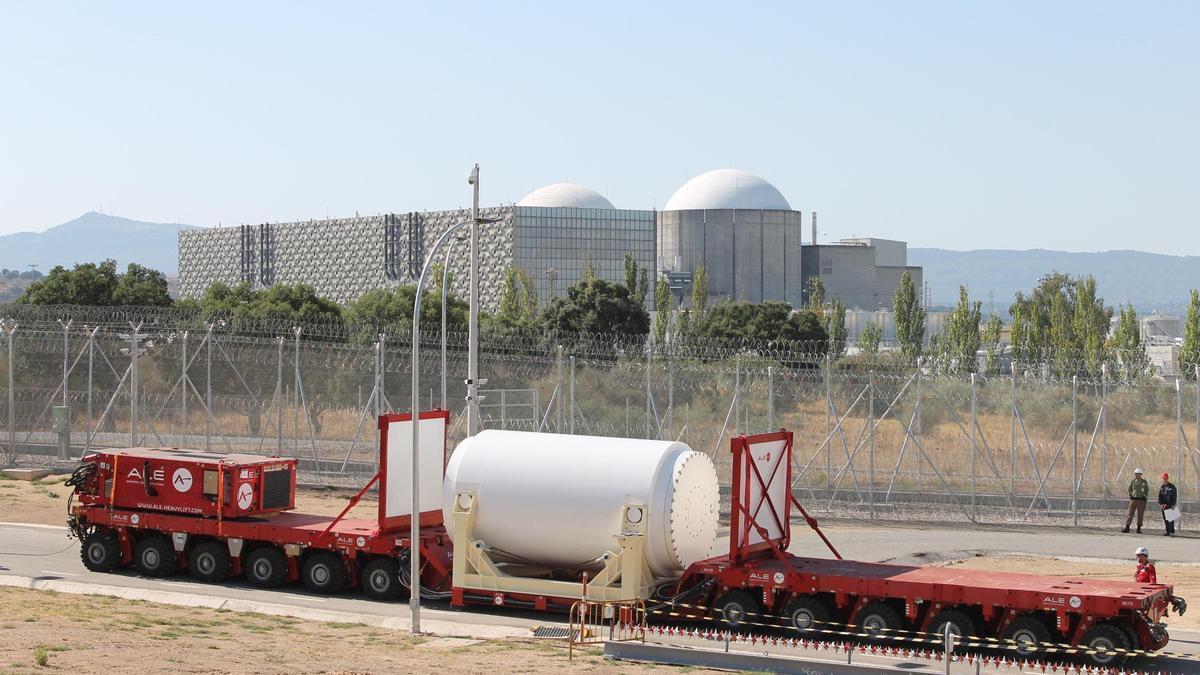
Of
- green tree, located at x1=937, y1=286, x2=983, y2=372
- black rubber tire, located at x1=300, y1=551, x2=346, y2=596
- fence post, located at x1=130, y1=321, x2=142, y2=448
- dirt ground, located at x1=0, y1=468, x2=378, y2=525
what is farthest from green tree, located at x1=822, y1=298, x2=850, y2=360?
black rubber tire, located at x1=300, y1=551, x2=346, y2=596

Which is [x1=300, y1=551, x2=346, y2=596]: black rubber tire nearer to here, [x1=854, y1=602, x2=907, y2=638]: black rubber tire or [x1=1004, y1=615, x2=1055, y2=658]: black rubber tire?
[x1=854, y1=602, x2=907, y2=638]: black rubber tire

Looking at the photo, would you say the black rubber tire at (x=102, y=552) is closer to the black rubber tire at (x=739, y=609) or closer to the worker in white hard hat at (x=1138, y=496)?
the black rubber tire at (x=739, y=609)

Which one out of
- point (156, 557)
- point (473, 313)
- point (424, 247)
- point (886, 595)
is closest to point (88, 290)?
point (473, 313)

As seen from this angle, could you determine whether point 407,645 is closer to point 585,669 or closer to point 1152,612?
point 585,669

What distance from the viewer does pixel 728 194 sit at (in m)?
146

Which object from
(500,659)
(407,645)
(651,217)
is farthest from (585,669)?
(651,217)

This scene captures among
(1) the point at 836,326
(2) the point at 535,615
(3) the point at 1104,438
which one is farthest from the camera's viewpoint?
(1) the point at 836,326

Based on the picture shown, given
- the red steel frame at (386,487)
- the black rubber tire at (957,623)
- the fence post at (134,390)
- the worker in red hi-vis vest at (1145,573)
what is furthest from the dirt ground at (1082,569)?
the fence post at (134,390)

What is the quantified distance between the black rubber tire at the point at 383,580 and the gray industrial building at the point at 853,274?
12859 cm

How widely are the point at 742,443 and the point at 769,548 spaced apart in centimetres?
201

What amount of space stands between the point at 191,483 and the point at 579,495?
7.72m

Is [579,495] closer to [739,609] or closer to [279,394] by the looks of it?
[739,609]

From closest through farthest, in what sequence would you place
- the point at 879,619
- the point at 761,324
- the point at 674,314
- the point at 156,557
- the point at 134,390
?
1. the point at 879,619
2. the point at 156,557
3. the point at 134,390
4. the point at 761,324
5. the point at 674,314

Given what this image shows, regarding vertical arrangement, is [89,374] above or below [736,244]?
below
